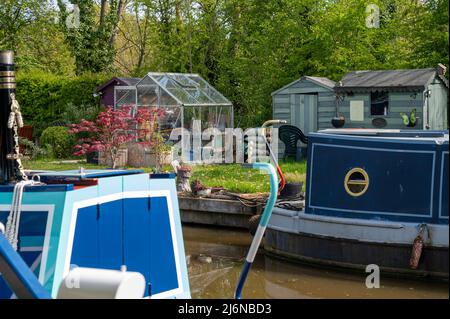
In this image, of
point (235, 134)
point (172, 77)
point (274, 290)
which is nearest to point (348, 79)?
point (235, 134)

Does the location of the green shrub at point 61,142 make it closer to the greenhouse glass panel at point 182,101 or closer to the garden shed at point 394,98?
the greenhouse glass panel at point 182,101

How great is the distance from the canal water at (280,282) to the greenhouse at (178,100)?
932 cm

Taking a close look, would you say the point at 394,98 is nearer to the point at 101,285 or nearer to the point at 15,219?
the point at 15,219

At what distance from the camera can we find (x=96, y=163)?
70.1ft

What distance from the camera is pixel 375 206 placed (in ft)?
36.1

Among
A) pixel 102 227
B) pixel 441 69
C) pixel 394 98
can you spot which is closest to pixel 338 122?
pixel 394 98

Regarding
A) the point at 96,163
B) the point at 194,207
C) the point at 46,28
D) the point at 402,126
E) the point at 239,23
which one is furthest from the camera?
the point at 46,28

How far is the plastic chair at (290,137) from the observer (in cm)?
2100

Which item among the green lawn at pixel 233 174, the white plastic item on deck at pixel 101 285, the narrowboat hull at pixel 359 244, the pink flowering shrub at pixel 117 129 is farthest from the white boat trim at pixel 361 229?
the pink flowering shrub at pixel 117 129

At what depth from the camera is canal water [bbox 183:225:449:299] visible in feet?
33.0

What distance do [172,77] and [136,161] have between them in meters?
3.84

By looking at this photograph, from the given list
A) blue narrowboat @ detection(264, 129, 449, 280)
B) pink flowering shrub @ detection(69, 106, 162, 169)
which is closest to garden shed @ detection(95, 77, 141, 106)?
pink flowering shrub @ detection(69, 106, 162, 169)

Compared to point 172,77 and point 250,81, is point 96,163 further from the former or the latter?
point 250,81

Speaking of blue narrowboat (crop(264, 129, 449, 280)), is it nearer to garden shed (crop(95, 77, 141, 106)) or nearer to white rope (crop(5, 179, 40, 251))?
white rope (crop(5, 179, 40, 251))
